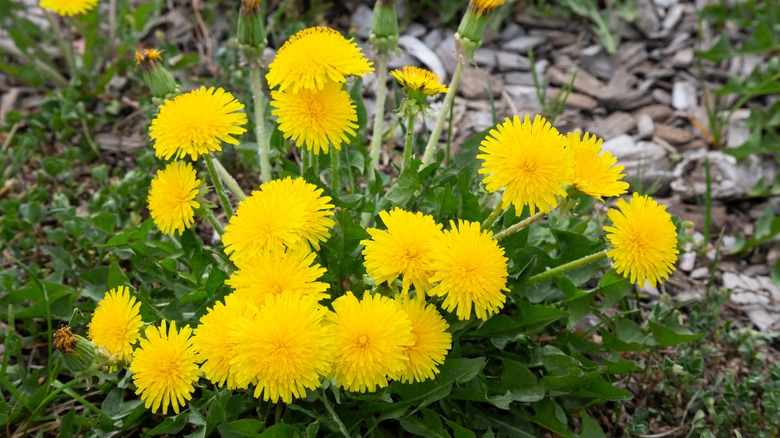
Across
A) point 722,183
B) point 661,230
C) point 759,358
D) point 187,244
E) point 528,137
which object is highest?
point 528,137

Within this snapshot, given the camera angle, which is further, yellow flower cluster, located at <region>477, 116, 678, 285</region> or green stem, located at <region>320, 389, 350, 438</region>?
green stem, located at <region>320, 389, 350, 438</region>

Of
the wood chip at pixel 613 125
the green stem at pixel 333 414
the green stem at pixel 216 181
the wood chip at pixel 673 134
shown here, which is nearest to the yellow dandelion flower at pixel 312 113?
the green stem at pixel 216 181

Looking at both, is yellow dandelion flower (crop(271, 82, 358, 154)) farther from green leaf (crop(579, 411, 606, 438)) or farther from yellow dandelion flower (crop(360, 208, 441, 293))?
green leaf (crop(579, 411, 606, 438))

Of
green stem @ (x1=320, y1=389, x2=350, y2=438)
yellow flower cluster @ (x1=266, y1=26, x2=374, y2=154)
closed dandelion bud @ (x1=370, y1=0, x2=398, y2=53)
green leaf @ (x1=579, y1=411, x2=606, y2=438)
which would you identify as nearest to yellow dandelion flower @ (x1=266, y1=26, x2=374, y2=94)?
yellow flower cluster @ (x1=266, y1=26, x2=374, y2=154)

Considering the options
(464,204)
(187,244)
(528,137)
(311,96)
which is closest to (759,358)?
(464,204)

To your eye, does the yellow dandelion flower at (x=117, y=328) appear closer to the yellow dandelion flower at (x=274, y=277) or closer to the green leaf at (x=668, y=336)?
the yellow dandelion flower at (x=274, y=277)

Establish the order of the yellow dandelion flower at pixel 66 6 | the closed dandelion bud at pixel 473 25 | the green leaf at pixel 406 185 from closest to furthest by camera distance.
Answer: the green leaf at pixel 406 185 → the closed dandelion bud at pixel 473 25 → the yellow dandelion flower at pixel 66 6

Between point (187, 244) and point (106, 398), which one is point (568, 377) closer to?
point (187, 244)
